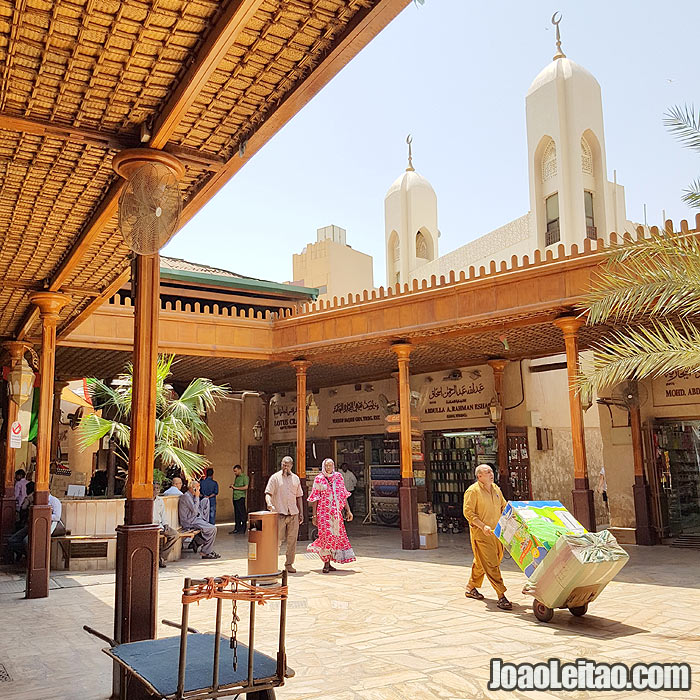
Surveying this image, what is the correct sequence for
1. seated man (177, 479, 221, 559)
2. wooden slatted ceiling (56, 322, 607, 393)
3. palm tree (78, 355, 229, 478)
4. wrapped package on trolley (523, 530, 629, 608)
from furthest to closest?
wooden slatted ceiling (56, 322, 607, 393) → seated man (177, 479, 221, 559) → palm tree (78, 355, 229, 478) → wrapped package on trolley (523, 530, 629, 608)

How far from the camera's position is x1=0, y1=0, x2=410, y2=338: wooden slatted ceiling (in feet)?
10.9

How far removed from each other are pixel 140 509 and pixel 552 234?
22191 mm

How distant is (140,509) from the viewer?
14.9 ft

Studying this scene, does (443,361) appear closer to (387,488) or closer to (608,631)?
(387,488)

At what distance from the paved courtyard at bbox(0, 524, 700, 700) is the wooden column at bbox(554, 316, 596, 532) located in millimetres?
937

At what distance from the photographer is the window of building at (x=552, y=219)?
24.2m

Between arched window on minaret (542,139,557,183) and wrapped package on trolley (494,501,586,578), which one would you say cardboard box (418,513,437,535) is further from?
arched window on minaret (542,139,557,183)

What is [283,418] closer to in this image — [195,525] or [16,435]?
[195,525]

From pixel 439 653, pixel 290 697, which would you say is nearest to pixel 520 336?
pixel 439 653

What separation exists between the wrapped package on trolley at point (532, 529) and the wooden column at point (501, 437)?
7.73 metres

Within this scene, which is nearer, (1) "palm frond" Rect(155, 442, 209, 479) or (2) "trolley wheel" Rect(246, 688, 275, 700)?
(2) "trolley wheel" Rect(246, 688, 275, 700)

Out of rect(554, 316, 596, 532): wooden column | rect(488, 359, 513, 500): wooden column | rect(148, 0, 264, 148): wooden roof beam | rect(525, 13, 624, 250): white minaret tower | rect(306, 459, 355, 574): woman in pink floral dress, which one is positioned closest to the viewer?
rect(148, 0, 264, 148): wooden roof beam

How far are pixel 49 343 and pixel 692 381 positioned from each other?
1055 cm

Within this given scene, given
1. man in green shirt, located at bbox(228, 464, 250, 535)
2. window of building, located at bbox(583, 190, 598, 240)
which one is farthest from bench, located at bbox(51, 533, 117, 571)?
window of building, located at bbox(583, 190, 598, 240)
